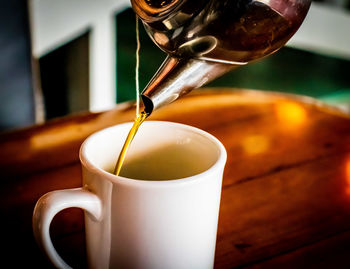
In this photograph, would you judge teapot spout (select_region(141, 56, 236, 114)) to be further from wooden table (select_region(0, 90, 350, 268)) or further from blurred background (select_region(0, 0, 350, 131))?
blurred background (select_region(0, 0, 350, 131))

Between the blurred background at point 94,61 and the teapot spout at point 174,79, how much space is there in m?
0.75

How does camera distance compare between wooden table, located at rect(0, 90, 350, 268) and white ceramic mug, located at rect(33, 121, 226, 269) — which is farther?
wooden table, located at rect(0, 90, 350, 268)

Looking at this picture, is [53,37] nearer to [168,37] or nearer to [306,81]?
[168,37]

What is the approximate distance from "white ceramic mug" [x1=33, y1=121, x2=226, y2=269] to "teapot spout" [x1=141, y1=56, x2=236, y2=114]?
→ 0.07m

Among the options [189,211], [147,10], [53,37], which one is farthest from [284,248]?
[53,37]

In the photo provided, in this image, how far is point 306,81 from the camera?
2.67m

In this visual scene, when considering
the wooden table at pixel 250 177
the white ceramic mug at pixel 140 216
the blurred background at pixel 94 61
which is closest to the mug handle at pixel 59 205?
the white ceramic mug at pixel 140 216

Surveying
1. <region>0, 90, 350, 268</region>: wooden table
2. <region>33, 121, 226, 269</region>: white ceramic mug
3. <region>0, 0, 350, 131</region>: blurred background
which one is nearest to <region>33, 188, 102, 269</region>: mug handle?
<region>33, 121, 226, 269</region>: white ceramic mug

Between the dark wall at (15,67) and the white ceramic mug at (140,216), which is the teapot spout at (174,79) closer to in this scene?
the white ceramic mug at (140,216)

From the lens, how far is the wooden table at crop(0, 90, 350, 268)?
46 cm

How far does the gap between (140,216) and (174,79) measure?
0.14 metres

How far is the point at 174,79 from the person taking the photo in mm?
408

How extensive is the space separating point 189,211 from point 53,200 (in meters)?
0.11

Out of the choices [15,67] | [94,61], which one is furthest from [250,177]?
[94,61]
